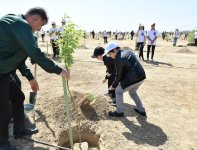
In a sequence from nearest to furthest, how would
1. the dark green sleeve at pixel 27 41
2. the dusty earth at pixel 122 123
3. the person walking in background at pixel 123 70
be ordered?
the dark green sleeve at pixel 27 41 → the dusty earth at pixel 122 123 → the person walking in background at pixel 123 70

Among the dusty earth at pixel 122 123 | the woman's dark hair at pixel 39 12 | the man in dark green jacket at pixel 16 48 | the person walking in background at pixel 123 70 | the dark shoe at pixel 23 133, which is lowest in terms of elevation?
the dusty earth at pixel 122 123

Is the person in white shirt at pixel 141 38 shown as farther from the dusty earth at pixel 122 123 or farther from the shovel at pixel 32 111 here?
the shovel at pixel 32 111

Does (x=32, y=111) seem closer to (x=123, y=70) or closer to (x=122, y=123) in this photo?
(x=122, y=123)

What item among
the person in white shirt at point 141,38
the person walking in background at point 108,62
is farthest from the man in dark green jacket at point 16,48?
the person in white shirt at point 141,38

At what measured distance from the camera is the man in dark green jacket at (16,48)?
376cm

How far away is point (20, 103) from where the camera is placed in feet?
15.6

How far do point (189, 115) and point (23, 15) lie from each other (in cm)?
426

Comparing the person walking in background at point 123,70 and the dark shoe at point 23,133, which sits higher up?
the person walking in background at point 123,70

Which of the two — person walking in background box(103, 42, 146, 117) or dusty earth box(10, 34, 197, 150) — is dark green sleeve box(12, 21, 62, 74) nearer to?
dusty earth box(10, 34, 197, 150)

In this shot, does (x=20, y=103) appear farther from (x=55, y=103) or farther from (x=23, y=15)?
(x=55, y=103)

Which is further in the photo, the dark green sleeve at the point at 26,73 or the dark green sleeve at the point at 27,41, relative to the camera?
the dark green sleeve at the point at 26,73

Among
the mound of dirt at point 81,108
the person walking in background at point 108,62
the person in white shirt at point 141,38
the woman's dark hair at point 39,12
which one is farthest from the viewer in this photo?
the person in white shirt at point 141,38

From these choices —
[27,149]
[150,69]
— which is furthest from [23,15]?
[150,69]

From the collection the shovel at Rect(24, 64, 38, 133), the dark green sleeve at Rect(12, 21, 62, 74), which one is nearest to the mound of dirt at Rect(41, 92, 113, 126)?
the shovel at Rect(24, 64, 38, 133)
